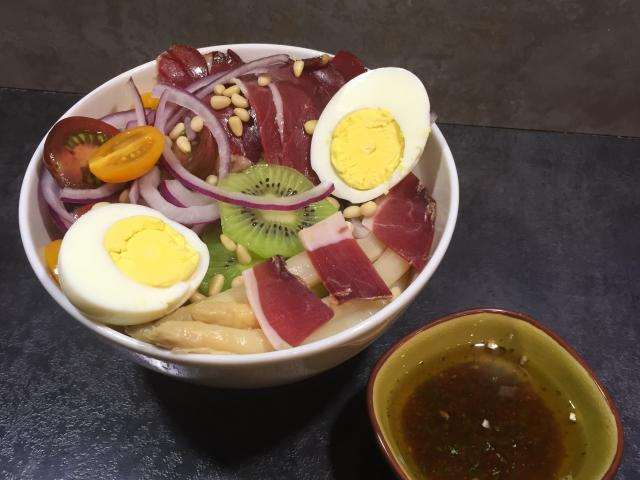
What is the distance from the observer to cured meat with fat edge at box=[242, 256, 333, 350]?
4.00ft

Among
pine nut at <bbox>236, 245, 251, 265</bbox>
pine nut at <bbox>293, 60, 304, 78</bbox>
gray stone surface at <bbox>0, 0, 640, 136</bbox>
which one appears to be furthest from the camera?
gray stone surface at <bbox>0, 0, 640, 136</bbox>

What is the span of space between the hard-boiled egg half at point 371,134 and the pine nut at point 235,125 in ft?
0.60

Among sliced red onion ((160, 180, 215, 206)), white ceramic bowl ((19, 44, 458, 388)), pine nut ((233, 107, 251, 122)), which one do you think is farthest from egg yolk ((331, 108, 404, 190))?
sliced red onion ((160, 180, 215, 206))

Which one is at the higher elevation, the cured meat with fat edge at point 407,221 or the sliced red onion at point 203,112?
the sliced red onion at point 203,112

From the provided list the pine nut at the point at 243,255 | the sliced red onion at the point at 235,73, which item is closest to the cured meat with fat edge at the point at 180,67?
the sliced red onion at the point at 235,73

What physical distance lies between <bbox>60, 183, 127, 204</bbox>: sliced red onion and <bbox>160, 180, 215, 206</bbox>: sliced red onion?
A: 12cm

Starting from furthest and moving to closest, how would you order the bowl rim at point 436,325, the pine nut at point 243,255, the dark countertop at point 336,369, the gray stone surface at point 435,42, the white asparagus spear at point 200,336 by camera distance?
the gray stone surface at point 435,42 < the dark countertop at point 336,369 < the pine nut at point 243,255 < the bowl rim at point 436,325 < the white asparagus spear at point 200,336

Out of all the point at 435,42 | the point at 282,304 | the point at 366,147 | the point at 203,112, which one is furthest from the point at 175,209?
the point at 435,42

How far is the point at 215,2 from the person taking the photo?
228cm

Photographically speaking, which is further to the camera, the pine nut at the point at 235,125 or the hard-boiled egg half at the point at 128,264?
the pine nut at the point at 235,125

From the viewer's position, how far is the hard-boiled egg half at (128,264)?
1188 mm

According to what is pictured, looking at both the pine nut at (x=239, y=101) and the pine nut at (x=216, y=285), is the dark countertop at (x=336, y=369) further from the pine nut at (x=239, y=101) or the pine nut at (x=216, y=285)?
the pine nut at (x=239, y=101)

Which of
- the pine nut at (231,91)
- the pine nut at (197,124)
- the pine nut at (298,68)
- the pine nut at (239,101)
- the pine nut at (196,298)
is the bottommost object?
the pine nut at (196,298)

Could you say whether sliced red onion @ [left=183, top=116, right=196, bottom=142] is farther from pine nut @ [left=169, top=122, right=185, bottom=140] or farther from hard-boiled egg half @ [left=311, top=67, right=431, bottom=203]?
hard-boiled egg half @ [left=311, top=67, right=431, bottom=203]
